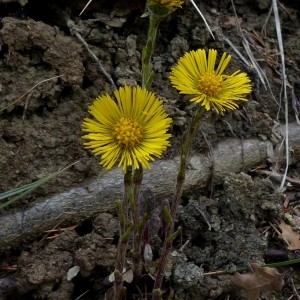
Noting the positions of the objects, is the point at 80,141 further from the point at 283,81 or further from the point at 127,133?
the point at 283,81

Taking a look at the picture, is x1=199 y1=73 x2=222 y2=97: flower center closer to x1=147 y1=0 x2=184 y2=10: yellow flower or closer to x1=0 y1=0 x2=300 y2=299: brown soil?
x1=147 y1=0 x2=184 y2=10: yellow flower

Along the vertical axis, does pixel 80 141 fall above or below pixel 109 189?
above

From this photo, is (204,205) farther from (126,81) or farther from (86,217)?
(126,81)

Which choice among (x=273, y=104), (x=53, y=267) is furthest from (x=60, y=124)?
(x=273, y=104)

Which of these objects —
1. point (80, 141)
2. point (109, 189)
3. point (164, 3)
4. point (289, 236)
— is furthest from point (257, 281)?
point (164, 3)

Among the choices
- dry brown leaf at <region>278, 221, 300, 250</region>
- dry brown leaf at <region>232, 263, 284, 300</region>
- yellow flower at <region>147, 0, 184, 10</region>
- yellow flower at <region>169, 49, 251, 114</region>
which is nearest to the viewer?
yellow flower at <region>147, 0, 184, 10</region>

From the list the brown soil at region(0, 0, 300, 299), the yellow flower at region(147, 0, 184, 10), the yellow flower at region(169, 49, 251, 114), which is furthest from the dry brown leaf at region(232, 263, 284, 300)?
the yellow flower at region(147, 0, 184, 10)

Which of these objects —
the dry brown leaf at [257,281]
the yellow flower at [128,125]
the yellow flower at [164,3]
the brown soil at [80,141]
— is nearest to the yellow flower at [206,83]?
the yellow flower at [128,125]
